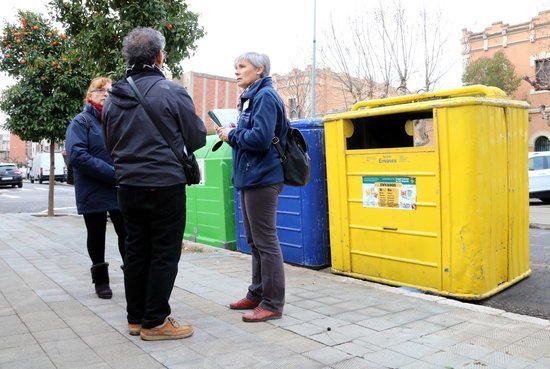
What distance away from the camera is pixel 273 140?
11.6 ft

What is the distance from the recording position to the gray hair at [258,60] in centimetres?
363

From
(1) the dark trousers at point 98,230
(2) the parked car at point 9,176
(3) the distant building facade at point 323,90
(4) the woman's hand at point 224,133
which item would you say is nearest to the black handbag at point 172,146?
(4) the woman's hand at point 224,133

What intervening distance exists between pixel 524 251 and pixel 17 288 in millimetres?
4529

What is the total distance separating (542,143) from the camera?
103 ft

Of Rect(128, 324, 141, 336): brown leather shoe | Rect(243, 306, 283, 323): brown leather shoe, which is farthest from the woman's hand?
Rect(128, 324, 141, 336): brown leather shoe

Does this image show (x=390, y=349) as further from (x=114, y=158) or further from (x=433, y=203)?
(x=114, y=158)

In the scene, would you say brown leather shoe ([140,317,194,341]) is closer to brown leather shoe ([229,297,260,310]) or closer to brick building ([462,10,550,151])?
brown leather shoe ([229,297,260,310])

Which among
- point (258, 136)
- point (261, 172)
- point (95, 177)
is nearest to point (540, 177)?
point (261, 172)

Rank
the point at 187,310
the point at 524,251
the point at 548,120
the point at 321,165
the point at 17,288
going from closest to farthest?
the point at 187,310 → the point at 17,288 → the point at 524,251 → the point at 321,165 → the point at 548,120

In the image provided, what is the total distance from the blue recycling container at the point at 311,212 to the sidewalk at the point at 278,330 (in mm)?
342

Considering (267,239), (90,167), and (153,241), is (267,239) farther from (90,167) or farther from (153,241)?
(90,167)

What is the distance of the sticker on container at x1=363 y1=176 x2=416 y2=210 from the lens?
4.44 meters

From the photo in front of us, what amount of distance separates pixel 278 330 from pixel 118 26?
5.60 meters

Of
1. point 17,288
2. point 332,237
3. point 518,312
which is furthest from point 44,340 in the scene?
point 518,312
